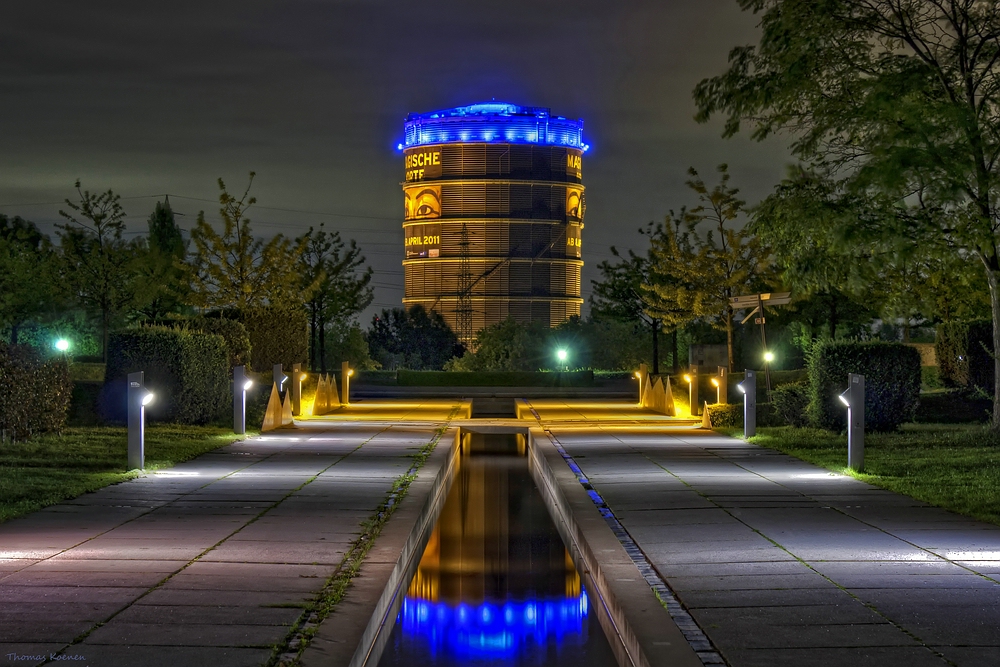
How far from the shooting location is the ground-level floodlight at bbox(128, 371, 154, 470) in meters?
16.2

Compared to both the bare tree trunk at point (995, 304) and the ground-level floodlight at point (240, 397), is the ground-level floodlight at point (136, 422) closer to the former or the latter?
the ground-level floodlight at point (240, 397)

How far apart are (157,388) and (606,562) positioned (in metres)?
15.7

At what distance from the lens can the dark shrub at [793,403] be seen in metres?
24.1

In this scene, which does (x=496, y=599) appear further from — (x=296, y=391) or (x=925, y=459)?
(x=296, y=391)

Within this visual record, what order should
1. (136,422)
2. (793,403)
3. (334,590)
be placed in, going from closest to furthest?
1. (334,590)
2. (136,422)
3. (793,403)

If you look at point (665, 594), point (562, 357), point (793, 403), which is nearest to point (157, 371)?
point (793, 403)

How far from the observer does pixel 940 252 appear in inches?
784

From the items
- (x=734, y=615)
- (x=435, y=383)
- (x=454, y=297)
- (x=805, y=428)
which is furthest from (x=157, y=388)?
(x=454, y=297)

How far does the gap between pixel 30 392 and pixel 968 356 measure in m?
21.8

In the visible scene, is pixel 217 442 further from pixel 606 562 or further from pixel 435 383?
pixel 435 383

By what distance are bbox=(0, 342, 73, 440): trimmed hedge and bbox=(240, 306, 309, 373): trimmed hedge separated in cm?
1966

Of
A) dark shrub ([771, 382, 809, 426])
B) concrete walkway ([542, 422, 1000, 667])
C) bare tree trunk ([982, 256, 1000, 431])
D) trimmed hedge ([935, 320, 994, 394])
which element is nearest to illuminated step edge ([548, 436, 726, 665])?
concrete walkway ([542, 422, 1000, 667])

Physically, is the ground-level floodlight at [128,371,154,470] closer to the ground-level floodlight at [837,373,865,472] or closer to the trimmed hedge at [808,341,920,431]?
the ground-level floodlight at [837,373,865,472]

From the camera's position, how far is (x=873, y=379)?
2195cm
